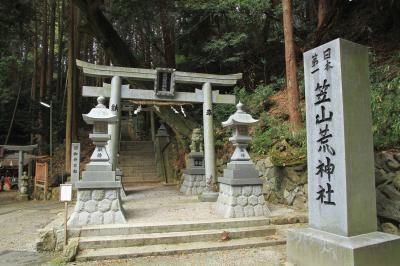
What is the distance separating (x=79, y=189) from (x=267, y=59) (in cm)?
1209

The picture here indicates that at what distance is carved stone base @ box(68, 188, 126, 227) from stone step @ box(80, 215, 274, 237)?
8.7 inches

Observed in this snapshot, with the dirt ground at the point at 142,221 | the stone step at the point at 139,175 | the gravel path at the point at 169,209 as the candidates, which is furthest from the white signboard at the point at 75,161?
the gravel path at the point at 169,209

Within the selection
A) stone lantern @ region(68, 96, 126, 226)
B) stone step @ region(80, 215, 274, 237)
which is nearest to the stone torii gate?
stone lantern @ region(68, 96, 126, 226)

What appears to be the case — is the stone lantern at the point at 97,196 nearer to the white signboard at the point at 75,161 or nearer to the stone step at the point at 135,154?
the white signboard at the point at 75,161

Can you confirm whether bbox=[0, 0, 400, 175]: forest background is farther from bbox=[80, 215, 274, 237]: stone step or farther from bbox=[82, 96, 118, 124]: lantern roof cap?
bbox=[82, 96, 118, 124]: lantern roof cap

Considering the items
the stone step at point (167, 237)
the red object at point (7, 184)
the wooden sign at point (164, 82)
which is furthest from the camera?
the red object at point (7, 184)

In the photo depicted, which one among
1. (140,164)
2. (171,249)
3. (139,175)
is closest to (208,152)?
(171,249)

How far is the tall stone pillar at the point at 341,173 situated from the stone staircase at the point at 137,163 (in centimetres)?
1092

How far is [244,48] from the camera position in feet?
51.9

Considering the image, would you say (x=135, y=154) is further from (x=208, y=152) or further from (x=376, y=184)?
(x=376, y=184)

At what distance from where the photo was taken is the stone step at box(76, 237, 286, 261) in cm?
512

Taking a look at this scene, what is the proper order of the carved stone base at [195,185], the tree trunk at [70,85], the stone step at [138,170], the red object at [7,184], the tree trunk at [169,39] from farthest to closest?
1. the red object at [7,184]
2. the stone step at [138,170]
3. the tree trunk at [169,39]
4. the tree trunk at [70,85]
5. the carved stone base at [195,185]

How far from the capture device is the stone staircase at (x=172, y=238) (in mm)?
5316

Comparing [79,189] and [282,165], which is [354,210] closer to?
[282,165]
